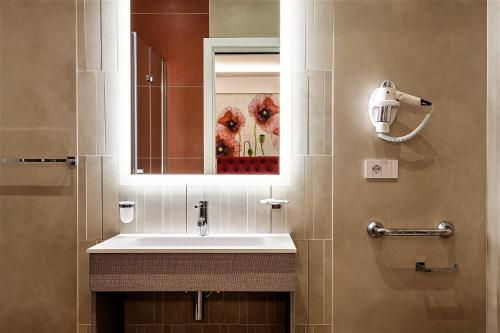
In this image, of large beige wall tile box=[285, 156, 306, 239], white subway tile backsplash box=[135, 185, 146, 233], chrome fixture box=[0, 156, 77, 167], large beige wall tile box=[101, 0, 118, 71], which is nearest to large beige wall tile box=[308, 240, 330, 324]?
large beige wall tile box=[285, 156, 306, 239]

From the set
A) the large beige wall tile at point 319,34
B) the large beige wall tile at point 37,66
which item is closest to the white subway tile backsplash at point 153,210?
the large beige wall tile at point 37,66

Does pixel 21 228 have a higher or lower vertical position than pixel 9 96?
lower

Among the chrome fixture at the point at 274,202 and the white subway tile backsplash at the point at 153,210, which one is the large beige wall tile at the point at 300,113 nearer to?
the chrome fixture at the point at 274,202

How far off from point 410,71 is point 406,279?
96cm

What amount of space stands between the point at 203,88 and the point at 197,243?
0.73 metres

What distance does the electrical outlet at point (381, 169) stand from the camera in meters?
1.91

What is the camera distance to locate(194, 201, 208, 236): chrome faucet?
6.23ft

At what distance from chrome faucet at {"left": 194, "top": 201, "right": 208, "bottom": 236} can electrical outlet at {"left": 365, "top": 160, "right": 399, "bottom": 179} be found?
762 mm

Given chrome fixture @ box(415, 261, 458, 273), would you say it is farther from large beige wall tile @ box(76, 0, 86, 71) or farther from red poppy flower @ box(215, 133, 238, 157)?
large beige wall tile @ box(76, 0, 86, 71)

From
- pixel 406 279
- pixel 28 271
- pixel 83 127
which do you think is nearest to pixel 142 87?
pixel 83 127

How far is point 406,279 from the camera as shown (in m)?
1.92

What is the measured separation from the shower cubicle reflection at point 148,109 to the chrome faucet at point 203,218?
0.86ft

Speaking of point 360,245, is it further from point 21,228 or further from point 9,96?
point 9,96

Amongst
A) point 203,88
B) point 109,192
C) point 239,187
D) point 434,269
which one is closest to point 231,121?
point 203,88
